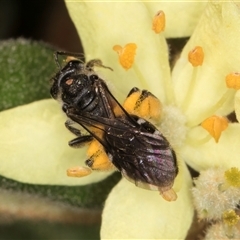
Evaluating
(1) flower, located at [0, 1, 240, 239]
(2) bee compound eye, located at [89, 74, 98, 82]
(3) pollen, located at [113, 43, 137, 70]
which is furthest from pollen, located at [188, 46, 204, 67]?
(2) bee compound eye, located at [89, 74, 98, 82]

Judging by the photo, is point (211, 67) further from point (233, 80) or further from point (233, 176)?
point (233, 176)

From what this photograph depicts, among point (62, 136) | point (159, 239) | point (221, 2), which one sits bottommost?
point (159, 239)

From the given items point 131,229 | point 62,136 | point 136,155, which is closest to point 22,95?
point 62,136

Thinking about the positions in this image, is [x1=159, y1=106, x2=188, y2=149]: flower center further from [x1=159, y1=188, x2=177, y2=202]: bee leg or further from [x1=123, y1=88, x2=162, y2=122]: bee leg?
[x1=159, y1=188, x2=177, y2=202]: bee leg

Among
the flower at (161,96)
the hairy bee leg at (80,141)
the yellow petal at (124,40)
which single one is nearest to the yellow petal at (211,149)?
the flower at (161,96)

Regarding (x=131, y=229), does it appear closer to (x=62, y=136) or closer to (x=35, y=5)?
(x=62, y=136)

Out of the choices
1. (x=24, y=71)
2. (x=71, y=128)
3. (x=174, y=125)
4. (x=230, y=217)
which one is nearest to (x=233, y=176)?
(x=230, y=217)

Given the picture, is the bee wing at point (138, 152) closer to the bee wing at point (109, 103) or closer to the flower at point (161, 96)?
the bee wing at point (109, 103)
